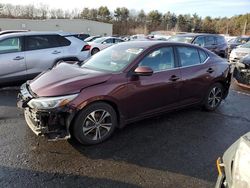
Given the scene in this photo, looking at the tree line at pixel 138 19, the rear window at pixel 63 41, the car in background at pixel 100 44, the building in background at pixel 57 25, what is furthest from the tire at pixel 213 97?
the tree line at pixel 138 19

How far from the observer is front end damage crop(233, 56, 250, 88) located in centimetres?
757

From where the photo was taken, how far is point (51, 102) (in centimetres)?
358

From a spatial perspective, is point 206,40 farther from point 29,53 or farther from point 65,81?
point 65,81

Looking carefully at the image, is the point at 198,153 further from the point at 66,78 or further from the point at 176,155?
the point at 66,78

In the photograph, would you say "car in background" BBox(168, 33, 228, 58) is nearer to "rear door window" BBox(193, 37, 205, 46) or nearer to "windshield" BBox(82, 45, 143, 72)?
"rear door window" BBox(193, 37, 205, 46)

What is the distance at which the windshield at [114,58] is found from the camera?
171 inches

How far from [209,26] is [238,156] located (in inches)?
3051

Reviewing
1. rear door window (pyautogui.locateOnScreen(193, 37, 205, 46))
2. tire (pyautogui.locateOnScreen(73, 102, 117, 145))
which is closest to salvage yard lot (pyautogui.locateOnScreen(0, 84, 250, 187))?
tire (pyautogui.locateOnScreen(73, 102, 117, 145))

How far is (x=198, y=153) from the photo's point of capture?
3852 mm

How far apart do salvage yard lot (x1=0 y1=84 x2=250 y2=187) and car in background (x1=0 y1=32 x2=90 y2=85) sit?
2.07 m

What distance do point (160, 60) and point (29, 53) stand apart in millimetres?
4086

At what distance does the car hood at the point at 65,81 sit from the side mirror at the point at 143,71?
0.47m

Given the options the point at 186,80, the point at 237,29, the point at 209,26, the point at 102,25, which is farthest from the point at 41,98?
the point at 209,26

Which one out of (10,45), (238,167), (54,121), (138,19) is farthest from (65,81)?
(138,19)
